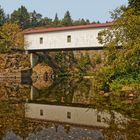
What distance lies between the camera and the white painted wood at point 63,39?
47406 millimetres

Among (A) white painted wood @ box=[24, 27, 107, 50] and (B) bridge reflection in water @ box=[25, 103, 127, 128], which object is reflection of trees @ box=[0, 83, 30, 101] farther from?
(A) white painted wood @ box=[24, 27, 107, 50]

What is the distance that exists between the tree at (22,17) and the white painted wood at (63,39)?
5951 cm

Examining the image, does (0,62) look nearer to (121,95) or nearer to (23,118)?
(121,95)

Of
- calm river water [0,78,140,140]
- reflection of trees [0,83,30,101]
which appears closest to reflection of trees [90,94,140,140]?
calm river water [0,78,140,140]

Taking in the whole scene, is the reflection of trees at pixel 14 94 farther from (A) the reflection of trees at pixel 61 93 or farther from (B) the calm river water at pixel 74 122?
(B) the calm river water at pixel 74 122

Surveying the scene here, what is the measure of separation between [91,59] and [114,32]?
44069 millimetres

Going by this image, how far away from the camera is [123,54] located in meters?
28.2

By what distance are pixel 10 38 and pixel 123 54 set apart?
1476 inches

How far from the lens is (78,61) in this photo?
74375mm

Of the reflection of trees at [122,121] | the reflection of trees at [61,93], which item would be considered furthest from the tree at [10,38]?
the reflection of trees at [122,121]

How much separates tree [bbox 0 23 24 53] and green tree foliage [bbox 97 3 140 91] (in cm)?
2951

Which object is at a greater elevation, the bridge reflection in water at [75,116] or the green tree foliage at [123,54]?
the green tree foliage at [123,54]

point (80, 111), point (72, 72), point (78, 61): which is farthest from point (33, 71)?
A: point (80, 111)

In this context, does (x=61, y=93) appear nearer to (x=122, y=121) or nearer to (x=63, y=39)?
(x=122, y=121)
